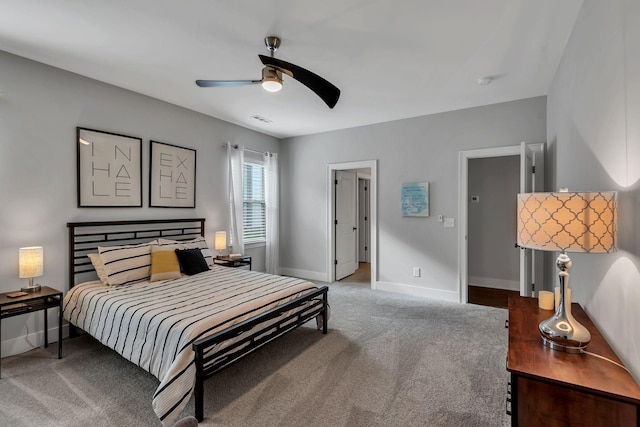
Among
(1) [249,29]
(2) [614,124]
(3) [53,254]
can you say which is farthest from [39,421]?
(2) [614,124]

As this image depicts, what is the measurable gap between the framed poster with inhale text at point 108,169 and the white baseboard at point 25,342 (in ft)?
4.30

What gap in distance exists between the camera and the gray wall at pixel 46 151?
2842 millimetres

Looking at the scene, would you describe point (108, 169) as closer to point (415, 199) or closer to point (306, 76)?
point (306, 76)

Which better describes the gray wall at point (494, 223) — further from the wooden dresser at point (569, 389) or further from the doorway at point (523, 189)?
the wooden dresser at point (569, 389)

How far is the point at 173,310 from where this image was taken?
7.89 ft

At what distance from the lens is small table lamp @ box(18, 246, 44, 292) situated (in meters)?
2.74

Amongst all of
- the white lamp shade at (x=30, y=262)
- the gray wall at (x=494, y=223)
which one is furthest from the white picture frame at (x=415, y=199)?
the white lamp shade at (x=30, y=262)

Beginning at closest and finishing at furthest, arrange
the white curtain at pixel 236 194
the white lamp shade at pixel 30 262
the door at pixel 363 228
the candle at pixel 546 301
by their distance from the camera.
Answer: the candle at pixel 546 301, the white lamp shade at pixel 30 262, the white curtain at pixel 236 194, the door at pixel 363 228

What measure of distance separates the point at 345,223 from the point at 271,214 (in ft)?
4.78

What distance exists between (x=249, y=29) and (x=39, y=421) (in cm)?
305

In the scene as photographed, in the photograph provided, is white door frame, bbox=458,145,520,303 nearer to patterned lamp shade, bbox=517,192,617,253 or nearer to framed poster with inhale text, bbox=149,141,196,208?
patterned lamp shade, bbox=517,192,617,253

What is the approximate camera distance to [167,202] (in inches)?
163

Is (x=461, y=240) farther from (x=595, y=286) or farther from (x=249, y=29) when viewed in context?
(x=249, y=29)

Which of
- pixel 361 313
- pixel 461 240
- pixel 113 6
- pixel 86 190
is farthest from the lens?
pixel 461 240
